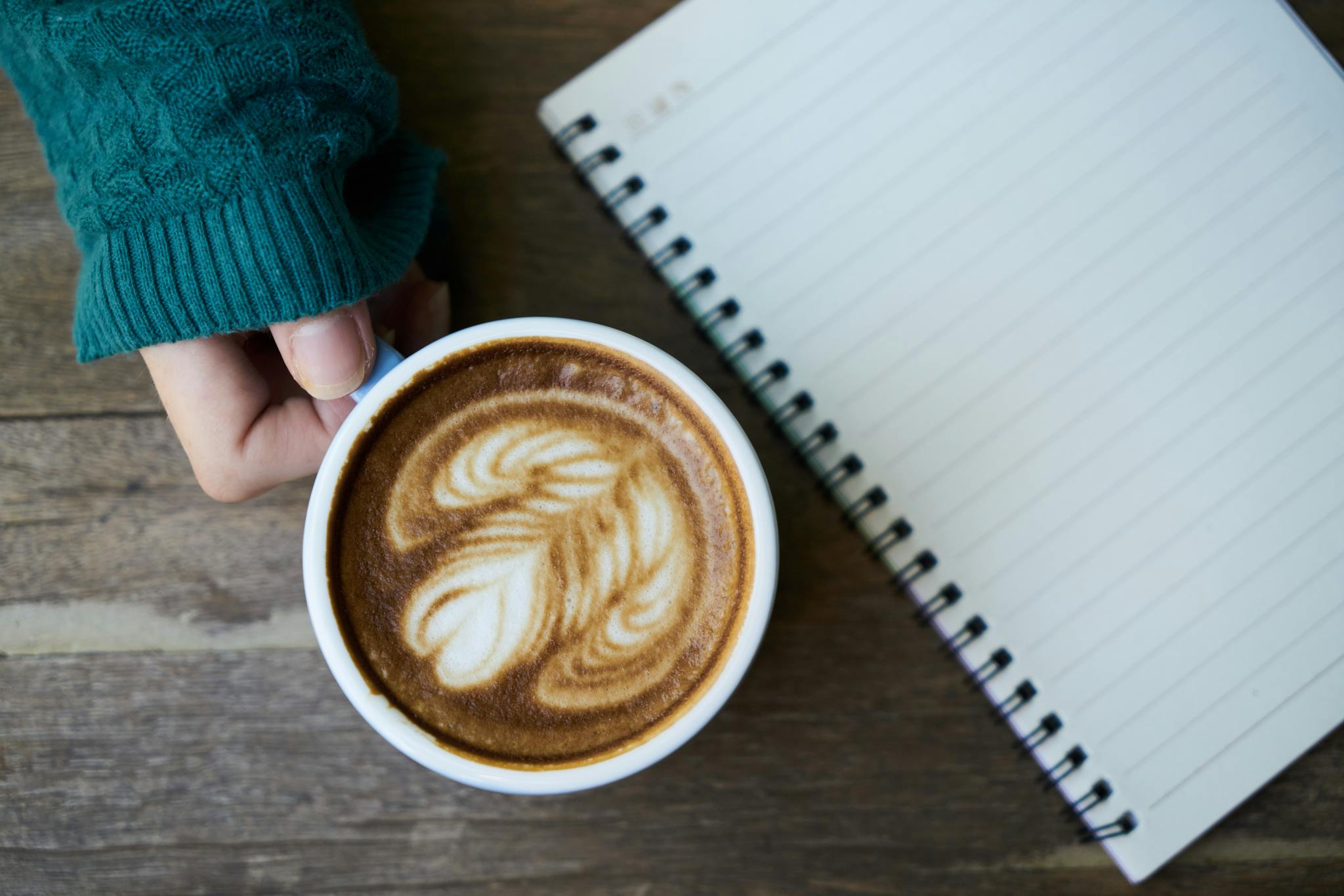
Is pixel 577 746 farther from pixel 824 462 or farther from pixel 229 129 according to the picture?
pixel 229 129

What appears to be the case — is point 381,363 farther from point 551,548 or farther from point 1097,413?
point 1097,413

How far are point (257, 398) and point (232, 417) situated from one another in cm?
2

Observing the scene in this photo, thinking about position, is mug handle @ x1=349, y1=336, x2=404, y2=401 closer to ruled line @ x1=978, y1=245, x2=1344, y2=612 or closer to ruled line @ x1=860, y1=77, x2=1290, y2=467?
ruled line @ x1=860, y1=77, x2=1290, y2=467

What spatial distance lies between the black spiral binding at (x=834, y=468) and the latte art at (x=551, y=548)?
18 cm

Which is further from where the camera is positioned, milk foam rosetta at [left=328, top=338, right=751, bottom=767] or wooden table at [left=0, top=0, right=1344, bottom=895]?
wooden table at [left=0, top=0, right=1344, bottom=895]

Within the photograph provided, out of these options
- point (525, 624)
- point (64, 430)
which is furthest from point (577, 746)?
point (64, 430)

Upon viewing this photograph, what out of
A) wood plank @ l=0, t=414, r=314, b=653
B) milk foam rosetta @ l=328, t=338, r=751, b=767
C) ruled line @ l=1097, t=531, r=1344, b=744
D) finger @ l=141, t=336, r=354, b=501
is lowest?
wood plank @ l=0, t=414, r=314, b=653

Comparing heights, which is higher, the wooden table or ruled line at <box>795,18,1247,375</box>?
ruled line at <box>795,18,1247,375</box>

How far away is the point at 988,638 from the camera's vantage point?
28.1 inches

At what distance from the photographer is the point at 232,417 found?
0.59 m

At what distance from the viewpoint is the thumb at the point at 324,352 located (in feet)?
1.77

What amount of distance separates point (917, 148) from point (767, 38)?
0.54ft

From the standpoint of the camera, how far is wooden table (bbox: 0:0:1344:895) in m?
0.73

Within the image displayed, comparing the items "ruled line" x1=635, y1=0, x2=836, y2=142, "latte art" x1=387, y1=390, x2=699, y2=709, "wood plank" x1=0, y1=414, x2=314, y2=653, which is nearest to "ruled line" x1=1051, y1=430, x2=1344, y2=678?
"latte art" x1=387, y1=390, x2=699, y2=709
